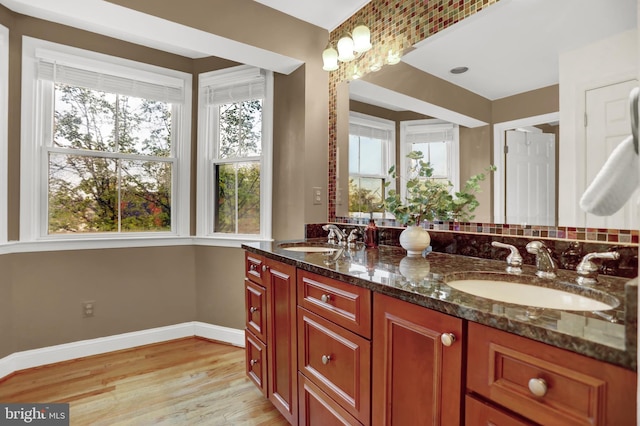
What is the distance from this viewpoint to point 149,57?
272cm

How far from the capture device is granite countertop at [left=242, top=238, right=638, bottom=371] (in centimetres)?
58

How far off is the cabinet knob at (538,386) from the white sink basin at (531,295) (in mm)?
300

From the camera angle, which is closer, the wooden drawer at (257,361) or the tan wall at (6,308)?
the wooden drawer at (257,361)

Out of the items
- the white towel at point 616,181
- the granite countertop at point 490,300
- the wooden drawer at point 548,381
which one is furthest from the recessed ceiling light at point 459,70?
the wooden drawer at point 548,381

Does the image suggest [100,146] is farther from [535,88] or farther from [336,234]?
[535,88]

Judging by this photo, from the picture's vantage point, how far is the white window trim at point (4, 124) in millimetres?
2156

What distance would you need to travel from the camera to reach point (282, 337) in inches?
64.0

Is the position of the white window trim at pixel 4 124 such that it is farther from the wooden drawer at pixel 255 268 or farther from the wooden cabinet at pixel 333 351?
the wooden cabinet at pixel 333 351

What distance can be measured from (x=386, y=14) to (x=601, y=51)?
1.26m

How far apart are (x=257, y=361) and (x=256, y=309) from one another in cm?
30

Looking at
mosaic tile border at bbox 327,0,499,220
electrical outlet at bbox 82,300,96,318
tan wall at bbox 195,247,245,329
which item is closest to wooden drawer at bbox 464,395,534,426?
mosaic tile border at bbox 327,0,499,220

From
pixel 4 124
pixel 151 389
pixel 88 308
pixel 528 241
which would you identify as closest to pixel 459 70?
pixel 528 241

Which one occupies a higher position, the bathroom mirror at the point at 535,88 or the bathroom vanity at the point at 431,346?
the bathroom mirror at the point at 535,88

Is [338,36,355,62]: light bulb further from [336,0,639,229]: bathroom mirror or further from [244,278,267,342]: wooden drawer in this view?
[244,278,267,342]: wooden drawer
